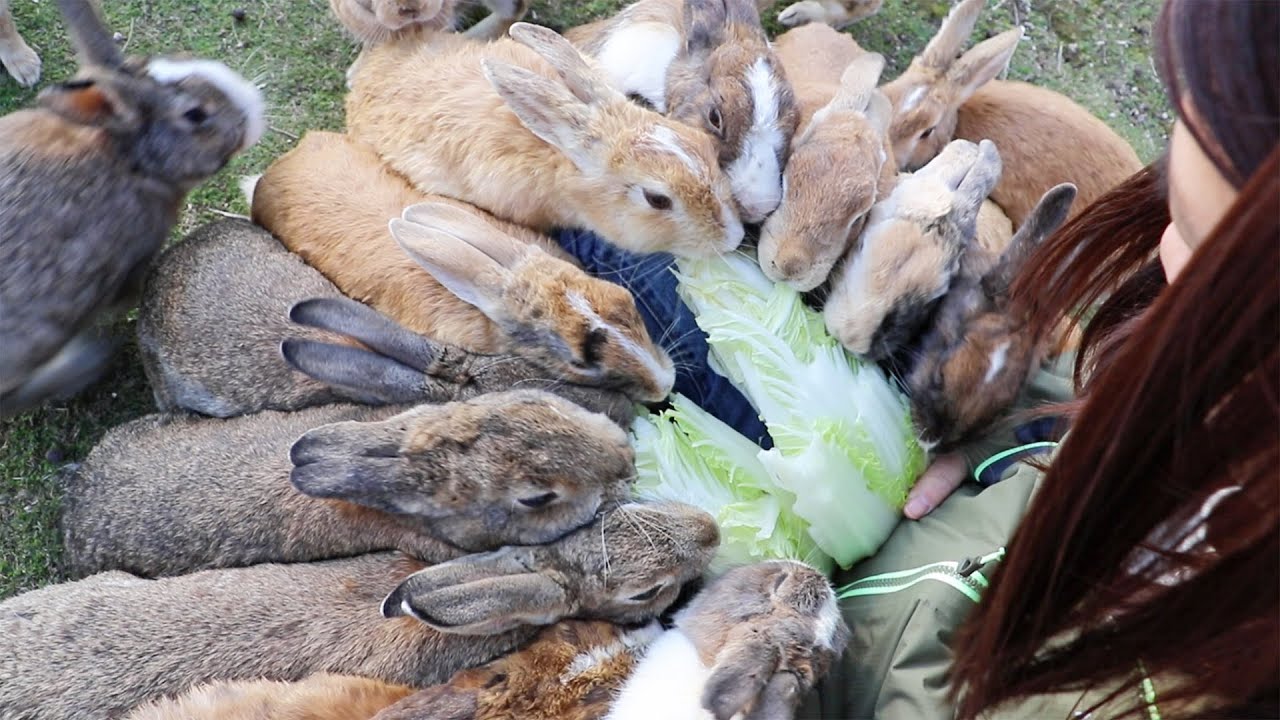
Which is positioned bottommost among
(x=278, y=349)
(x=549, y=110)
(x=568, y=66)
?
(x=278, y=349)

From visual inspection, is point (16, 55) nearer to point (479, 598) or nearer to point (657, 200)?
point (657, 200)

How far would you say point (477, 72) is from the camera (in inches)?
140

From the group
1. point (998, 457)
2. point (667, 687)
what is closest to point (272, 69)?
point (667, 687)

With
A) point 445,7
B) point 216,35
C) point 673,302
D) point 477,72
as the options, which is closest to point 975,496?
point 673,302

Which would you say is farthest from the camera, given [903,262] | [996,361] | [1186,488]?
[903,262]

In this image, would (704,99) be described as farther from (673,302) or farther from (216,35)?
(216,35)

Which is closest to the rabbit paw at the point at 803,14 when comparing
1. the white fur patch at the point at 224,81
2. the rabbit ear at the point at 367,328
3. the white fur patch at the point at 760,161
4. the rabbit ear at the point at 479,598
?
the white fur patch at the point at 760,161

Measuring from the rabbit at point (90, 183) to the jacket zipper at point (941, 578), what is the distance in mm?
2501

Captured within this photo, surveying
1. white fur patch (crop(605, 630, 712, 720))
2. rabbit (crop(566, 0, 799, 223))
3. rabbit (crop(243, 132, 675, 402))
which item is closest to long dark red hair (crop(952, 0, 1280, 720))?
white fur patch (crop(605, 630, 712, 720))

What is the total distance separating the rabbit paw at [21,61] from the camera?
374 centimetres

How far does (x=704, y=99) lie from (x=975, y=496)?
157 cm

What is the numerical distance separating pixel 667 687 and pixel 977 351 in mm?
1228

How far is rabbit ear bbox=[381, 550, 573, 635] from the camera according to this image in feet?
7.89

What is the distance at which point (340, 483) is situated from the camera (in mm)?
2578
